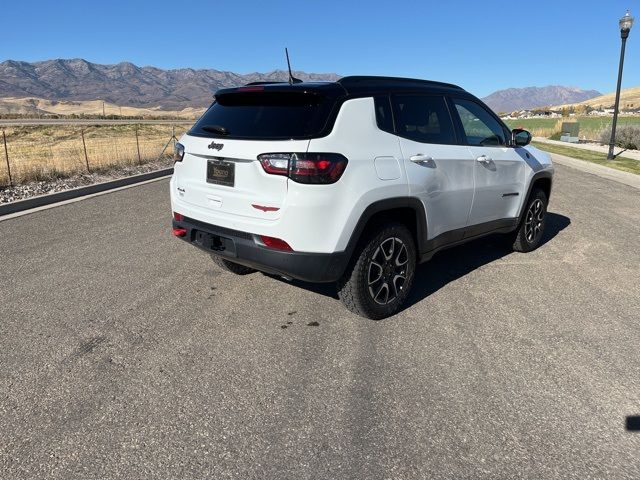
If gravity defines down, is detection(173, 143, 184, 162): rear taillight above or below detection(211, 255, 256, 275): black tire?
above

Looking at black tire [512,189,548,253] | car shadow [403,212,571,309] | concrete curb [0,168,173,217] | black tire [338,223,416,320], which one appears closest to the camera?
black tire [338,223,416,320]

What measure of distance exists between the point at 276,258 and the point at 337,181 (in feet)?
2.25

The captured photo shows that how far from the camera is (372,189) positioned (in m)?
3.53

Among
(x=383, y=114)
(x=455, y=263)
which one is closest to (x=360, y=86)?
(x=383, y=114)

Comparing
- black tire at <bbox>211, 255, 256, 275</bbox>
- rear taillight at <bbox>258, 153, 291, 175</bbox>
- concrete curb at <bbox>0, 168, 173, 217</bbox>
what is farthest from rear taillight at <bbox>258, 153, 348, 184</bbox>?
concrete curb at <bbox>0, 168, 173, 217</bbox>

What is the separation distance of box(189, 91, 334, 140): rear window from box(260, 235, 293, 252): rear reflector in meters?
0.71

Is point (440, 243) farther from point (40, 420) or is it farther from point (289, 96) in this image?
point (40, 420)

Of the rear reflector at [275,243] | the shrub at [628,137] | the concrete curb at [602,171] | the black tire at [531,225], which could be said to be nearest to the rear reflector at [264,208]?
the rear reflector at [275,243]

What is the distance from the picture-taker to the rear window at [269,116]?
3432mm

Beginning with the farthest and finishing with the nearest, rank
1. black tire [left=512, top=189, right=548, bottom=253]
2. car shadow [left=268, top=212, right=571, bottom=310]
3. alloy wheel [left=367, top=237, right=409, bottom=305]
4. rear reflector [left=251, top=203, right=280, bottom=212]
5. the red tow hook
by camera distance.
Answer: black tire [left=512, top=189, right=548, bottom=253]
car shadow [left=268, top=212, right=571, bottom=310]
the red tow hook
alloy wheel [left=367, top=237, right=409, bottom=305]
rear reflector [left=251, top=203, right=280, bottom=212]

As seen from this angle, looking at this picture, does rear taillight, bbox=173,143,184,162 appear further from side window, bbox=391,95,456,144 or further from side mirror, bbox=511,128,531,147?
side mirror, bbox=511,128,531,147

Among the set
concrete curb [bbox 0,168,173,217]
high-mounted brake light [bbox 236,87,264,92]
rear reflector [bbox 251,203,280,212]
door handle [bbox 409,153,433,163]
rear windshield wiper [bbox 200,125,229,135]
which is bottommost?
concrete curb [bbox 0,168,173,217]

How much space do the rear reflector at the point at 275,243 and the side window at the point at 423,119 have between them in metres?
1.29

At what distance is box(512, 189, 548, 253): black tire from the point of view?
19.0 ft
